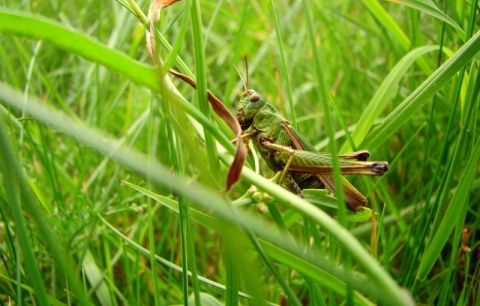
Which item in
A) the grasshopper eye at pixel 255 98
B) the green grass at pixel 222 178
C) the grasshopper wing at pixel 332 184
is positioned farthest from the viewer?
the grasshopper eye at pixel 255 98

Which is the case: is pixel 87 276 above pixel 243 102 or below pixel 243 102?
below

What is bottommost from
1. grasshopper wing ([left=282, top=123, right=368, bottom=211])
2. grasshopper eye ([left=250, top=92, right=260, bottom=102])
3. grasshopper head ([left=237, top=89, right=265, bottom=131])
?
grasshopper wing ([left=282, top=123, right=368, bottom=211])

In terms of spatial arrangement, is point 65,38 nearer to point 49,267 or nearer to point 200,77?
point 200,77

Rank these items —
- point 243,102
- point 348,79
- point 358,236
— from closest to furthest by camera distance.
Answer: point 243,102, point 358,236, point 348,79

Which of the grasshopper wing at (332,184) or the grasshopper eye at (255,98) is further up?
the grasshopper eye at (255,98)

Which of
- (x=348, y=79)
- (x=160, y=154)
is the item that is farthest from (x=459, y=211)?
(x=348, y=79)
